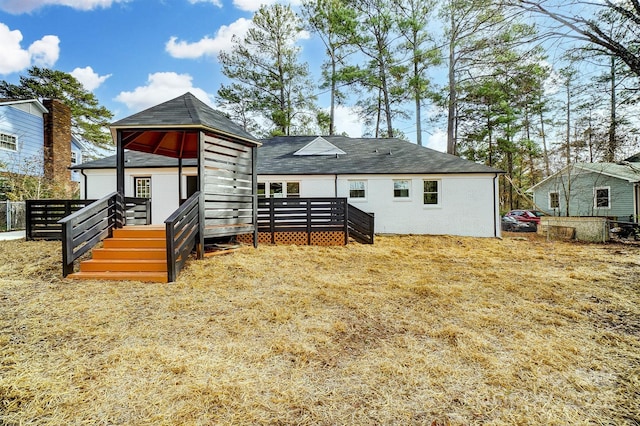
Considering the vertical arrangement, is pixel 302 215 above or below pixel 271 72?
below

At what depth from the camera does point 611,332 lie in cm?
336

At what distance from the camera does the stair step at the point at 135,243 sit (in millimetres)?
5985

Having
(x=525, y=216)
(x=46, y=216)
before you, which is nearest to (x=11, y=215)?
(x=46, y=216)

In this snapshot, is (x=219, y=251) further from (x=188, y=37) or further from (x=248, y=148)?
(x=188, y=37)

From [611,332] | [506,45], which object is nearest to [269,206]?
[506,45]

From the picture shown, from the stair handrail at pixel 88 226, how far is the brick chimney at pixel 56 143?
1605 cm

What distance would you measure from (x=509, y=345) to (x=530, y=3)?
611cm

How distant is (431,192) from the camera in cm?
1298

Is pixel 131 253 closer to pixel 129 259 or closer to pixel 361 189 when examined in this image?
pixel 129 259

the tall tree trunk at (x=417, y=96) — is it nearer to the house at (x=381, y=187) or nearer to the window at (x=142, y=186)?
the house at (x=381, y=187)

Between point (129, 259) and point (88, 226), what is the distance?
104 cm

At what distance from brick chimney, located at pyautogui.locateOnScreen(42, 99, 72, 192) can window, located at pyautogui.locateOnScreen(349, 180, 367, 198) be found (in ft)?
60.1

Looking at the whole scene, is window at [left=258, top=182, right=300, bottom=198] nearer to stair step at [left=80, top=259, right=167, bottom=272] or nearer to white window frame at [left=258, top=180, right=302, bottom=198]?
white window frame at [left=258, top=180, right=302, bottom=198]

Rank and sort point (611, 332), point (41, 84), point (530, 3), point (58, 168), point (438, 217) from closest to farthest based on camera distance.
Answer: point (611, 332) < point (530, 3) < point (438, 217) < point (58, 168) < point (41, 84)
